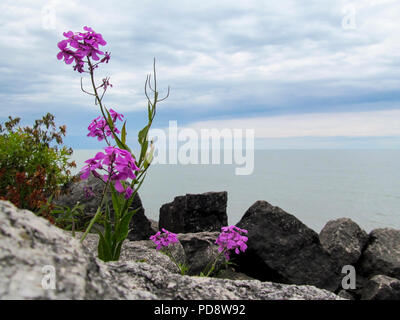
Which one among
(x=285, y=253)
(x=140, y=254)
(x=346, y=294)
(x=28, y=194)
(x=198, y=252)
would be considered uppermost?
(x=28, y=194)

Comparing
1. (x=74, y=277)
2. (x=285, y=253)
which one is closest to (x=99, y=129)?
(x=74, y=277)

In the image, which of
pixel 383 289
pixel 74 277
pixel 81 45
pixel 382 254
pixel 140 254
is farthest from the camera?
pixel 382 254

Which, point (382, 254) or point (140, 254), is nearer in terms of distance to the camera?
point (140, 254)

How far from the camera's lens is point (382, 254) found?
977 cm

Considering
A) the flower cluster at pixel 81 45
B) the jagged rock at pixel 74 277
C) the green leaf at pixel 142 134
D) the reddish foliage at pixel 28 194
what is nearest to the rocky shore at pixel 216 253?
the jagged rock at pixel 74 277

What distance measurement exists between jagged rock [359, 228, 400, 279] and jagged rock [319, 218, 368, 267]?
8.0 inches

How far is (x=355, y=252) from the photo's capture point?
985cm

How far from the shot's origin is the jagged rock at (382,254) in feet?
31.3

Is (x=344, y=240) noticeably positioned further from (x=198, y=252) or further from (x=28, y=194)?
(x=28, y=194)

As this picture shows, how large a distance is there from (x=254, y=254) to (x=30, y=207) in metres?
5.18

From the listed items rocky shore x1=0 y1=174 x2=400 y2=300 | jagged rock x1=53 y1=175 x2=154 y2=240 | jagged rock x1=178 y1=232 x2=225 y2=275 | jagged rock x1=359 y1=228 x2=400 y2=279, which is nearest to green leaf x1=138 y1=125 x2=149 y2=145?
rocky shore x1=0 y1=174 x2=400 y2=300

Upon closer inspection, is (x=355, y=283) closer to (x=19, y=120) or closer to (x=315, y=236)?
(x=315, y=236)

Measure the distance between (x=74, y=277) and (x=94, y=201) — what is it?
7498 millimetres
